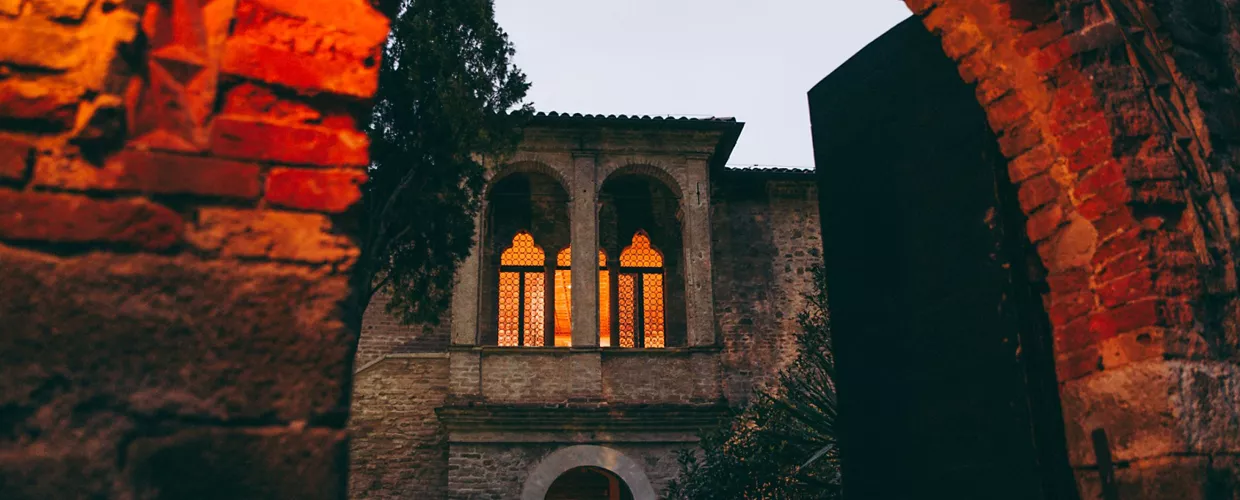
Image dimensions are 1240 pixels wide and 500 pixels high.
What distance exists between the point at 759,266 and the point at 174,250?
12.9 metres

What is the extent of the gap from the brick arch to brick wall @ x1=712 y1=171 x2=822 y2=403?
10.3 meters

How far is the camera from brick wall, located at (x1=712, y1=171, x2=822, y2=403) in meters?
13.6

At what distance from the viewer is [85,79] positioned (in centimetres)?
163

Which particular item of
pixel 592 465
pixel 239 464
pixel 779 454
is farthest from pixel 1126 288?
pixel 592 465

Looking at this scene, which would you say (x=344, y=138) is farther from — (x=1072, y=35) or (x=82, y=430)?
(x=1072, y=35)

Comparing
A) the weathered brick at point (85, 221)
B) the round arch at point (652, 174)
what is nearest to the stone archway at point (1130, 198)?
the weathered brick at point (85, 221)

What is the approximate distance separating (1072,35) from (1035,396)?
1.30 m

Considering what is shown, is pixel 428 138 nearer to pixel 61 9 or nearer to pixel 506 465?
pixel 506 465

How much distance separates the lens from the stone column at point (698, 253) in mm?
12898

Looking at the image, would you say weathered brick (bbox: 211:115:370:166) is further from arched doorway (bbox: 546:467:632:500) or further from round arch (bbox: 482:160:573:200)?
arched doorway (bbox: 546:467:632:500)

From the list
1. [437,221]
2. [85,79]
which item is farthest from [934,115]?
[437,221]

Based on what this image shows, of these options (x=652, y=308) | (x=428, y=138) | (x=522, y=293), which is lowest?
(x=652, y=308)

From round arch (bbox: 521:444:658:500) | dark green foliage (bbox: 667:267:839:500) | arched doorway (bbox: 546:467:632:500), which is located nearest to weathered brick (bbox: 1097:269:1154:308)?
dark green foliage (bbox: 667:267:839:500)

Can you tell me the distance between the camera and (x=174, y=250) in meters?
1.61
